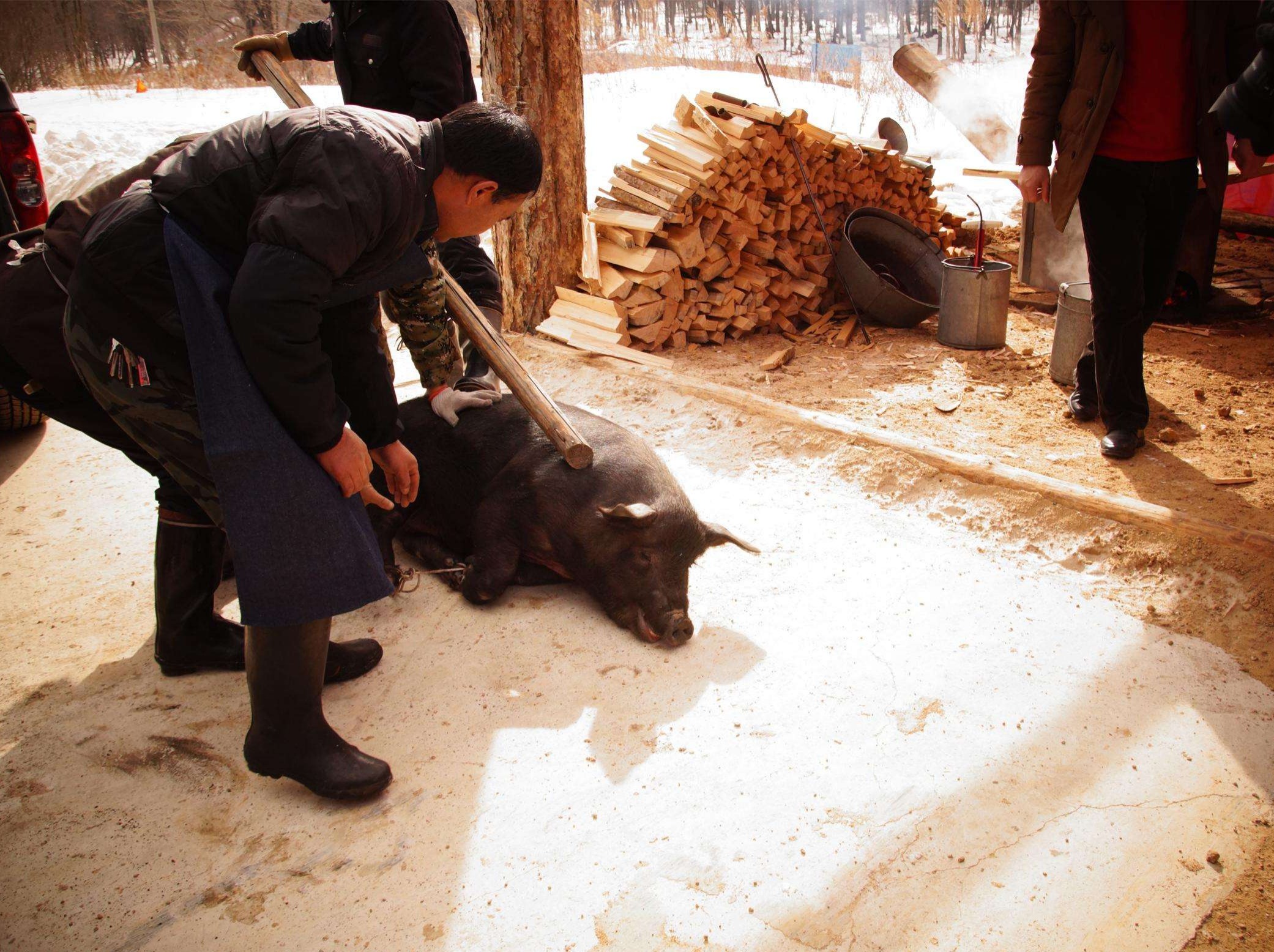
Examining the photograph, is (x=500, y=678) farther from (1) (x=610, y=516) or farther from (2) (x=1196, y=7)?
(2) (x=1196, y=7)

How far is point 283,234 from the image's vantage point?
6.34ft

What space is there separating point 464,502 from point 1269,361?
546 cm

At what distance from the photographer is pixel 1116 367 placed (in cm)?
456

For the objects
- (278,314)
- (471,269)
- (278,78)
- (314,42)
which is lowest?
(471,269)

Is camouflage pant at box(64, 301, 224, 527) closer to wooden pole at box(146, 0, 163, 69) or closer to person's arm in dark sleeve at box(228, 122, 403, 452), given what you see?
person's arm in dark sleeve at box(228, 122, 403, 452)

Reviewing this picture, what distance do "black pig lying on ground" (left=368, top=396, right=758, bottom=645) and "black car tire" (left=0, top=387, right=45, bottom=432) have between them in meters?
2.67

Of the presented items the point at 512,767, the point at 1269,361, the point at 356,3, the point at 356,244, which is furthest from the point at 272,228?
the point at 1269,361

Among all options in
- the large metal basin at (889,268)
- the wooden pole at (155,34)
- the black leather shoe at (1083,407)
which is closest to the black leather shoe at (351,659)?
the black leather shoe at (1083,407)

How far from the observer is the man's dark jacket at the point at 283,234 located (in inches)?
76.9

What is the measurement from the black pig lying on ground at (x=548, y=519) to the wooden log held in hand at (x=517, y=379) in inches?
3.9

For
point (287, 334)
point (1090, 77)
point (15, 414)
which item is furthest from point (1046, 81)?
point (15, 414)

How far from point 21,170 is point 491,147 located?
442 cm

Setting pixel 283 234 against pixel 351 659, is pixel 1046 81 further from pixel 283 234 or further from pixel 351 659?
pixel 351 659

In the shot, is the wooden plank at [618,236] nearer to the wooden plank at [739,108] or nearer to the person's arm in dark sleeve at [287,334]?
the wooden plank at [739,108]
